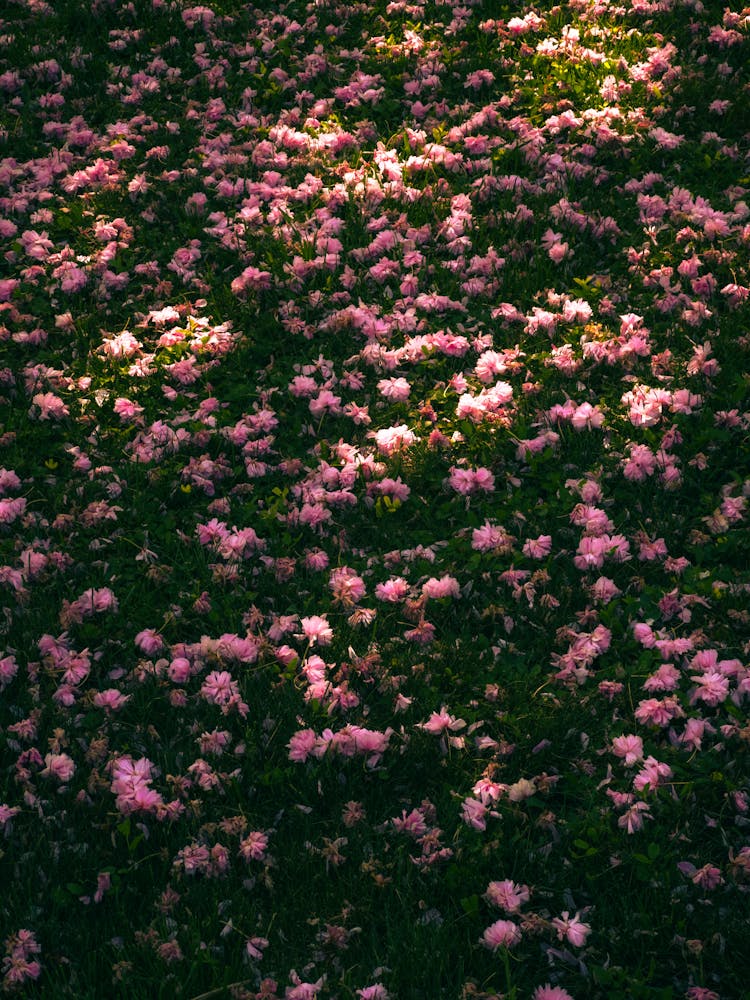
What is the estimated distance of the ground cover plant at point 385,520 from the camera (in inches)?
127

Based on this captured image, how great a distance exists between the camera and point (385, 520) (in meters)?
4.60

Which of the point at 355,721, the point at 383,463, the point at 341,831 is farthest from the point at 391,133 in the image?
the point at 341,831

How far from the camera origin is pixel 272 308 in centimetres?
578

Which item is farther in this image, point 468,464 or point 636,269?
point 636,269

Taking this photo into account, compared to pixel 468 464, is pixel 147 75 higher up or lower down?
higher up

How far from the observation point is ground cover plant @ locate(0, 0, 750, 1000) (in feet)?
10.6

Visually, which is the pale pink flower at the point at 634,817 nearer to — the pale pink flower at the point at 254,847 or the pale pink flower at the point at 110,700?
the pale pink flower at the point at 254,847

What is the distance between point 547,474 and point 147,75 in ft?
17.6

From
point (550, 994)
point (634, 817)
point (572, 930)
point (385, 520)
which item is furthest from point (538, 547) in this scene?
point (550, 994)

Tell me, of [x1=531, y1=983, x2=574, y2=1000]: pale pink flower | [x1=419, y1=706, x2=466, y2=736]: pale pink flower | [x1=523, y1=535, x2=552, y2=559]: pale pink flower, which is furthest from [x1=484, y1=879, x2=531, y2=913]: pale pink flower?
[x1=523, y1=535, x2=552, y2=559]: pale pink flower

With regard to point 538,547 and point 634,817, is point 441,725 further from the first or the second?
point 538,547

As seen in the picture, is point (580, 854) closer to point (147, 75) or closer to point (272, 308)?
point (272, 308)

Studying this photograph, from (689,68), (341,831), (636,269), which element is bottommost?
(341,831)

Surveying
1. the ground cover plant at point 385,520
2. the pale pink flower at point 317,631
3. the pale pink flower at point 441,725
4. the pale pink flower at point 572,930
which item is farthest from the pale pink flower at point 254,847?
the pale pink flower at point 572,930
